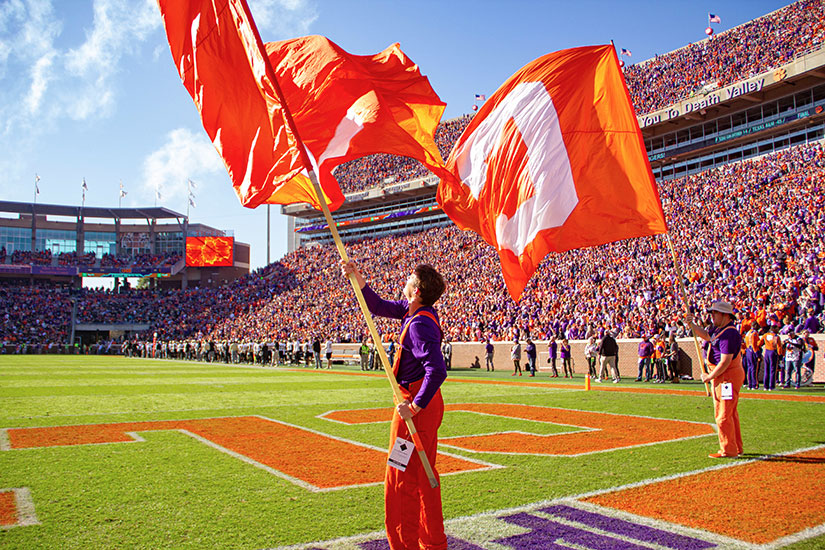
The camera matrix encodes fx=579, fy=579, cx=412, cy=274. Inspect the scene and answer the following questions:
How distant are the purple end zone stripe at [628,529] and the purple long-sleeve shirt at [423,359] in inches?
74.1

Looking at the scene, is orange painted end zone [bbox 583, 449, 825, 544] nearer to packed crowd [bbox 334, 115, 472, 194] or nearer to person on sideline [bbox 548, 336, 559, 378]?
person on sideline [bbox 548, 336, 559, 378]

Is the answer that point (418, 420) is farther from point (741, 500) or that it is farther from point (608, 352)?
point (608, 352)

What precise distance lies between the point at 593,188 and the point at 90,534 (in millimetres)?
6321

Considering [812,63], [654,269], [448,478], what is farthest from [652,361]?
[812,63]

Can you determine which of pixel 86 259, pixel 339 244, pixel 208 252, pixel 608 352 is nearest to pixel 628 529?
pixel 339 244

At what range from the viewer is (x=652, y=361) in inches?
779

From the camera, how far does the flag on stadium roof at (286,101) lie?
509 cm

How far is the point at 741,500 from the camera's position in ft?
17.0

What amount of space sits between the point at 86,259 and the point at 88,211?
6.60 metres

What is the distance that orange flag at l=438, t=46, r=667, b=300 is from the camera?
7.08 m

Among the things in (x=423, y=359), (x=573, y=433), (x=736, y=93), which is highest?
(x=736, y=93)

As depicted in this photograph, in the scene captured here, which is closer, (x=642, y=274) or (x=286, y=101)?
(x=286, y=101)

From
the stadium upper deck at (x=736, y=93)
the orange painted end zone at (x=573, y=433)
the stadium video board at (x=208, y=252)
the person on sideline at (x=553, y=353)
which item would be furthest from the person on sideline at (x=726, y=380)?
the stadium video board at (x=208, y=252)

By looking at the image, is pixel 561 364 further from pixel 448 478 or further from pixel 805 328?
pixel 448 478
